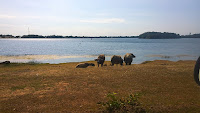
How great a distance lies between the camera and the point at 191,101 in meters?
7.68

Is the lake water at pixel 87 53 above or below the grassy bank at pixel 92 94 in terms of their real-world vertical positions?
below

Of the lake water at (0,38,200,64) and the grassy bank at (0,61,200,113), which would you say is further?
the lake water at (0,38,200,64)

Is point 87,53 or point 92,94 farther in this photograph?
point 87,53

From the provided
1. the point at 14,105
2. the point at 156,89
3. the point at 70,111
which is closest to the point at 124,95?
the point at 156,89

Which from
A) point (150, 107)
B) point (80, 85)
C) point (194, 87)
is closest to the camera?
point (150, 107)

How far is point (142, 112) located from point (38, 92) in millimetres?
6161

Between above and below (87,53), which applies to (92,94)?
above

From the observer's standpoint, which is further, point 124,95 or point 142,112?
point 124,95

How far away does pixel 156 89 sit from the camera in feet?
31.9

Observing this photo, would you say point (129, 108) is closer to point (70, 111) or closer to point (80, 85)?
point (70, 111)

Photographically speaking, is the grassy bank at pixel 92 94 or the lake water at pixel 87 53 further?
the lake water at pixel 87 53

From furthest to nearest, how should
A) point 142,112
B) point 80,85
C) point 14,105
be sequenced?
point 80,85 → point 14,105 → point 142,112

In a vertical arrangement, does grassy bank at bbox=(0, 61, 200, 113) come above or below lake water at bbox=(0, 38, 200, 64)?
above

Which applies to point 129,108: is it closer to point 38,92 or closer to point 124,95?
point 124,95
